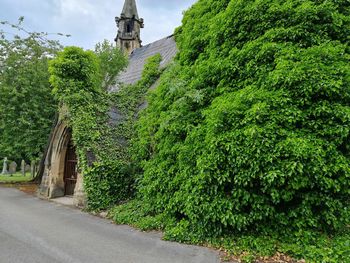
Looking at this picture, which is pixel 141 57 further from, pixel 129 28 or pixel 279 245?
pixel 279 245

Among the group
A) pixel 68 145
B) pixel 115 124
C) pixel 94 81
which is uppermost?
pixel 94 81

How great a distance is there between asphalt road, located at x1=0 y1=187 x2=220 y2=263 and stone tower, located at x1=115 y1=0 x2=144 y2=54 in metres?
24.1

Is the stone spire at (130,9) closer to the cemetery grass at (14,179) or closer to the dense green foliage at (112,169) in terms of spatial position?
the cemetery grass at (14,179)

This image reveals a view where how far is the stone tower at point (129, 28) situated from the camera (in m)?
28.7

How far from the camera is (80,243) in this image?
221 inches

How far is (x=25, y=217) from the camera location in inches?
308

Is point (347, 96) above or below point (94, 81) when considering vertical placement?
below

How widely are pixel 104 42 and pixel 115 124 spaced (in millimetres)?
6325

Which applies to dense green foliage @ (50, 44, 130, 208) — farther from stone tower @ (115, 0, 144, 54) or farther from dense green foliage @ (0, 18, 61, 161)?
stone tower @ (115, 0, 144, 54)

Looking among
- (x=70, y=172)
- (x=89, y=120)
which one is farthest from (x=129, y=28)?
(x=89, y=120)

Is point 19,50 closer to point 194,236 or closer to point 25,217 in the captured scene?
point 25,217

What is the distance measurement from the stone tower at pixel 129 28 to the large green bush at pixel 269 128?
23921 millimetres

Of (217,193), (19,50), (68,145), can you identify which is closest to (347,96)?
(217,193)

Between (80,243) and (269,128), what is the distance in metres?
4.80
